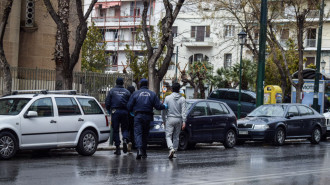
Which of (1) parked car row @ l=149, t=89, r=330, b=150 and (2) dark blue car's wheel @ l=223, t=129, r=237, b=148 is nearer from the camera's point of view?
(1) parked car row @ l=149, t=89, r=330, b=150

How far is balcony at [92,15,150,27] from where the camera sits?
229 ft

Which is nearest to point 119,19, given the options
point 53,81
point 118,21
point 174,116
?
point 118,21

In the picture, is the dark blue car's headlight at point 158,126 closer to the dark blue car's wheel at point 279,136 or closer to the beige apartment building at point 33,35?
the dark blue car's wheel at point 279,136

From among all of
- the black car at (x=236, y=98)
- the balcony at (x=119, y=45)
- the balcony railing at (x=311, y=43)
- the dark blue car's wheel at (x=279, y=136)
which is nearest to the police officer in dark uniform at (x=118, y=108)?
the dark blue car's wheel at (x=279, y=136)

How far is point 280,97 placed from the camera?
39625 millimetres

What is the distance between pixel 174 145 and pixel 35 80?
12372 mm

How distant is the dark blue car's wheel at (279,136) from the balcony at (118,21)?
48523 mm

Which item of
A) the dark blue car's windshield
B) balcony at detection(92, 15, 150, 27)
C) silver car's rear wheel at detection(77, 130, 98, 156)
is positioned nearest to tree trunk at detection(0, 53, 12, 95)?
silver car's rear wheel at detection(77, 130, 98, 156)

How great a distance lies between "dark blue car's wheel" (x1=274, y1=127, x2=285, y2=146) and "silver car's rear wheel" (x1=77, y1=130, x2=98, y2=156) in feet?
27.3

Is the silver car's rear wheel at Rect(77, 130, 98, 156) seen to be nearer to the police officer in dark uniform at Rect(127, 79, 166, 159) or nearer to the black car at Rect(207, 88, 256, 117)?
the police officer in dark uniform at Rect(127, 79, 166, 159)

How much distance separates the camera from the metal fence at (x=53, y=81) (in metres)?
25.6

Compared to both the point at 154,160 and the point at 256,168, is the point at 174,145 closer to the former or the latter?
the point at 154,160

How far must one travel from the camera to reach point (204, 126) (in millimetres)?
18562

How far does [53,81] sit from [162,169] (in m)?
14.9
